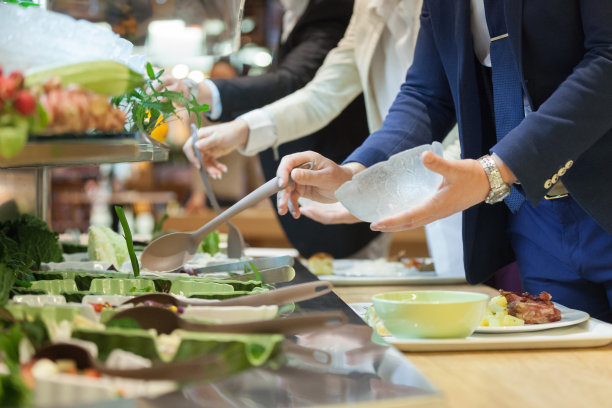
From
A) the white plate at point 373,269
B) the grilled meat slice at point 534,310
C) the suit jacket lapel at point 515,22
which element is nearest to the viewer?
the grilled meat slice at point 534,310

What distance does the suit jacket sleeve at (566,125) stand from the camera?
113 centimetres

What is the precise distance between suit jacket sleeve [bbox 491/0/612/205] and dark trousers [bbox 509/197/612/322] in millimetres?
249

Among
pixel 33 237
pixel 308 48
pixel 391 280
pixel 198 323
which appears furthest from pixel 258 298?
pixel 308 48

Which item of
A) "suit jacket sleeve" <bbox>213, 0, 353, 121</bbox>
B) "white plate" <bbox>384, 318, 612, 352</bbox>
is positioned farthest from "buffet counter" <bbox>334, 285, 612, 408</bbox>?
"suit jacket sleeve" <bbox>213, 0, 353, 121</bbox>

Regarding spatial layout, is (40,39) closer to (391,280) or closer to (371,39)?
(391,280)

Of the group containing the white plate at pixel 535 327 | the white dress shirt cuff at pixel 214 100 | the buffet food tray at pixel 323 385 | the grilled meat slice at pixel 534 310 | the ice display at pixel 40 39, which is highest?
the white dress shirt cuff at pixel 214 100

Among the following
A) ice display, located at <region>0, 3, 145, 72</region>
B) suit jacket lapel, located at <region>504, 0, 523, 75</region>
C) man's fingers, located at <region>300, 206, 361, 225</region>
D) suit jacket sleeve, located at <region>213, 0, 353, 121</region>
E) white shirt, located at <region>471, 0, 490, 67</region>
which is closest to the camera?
ice display, located at <region>0, 3, 145, 72</region>

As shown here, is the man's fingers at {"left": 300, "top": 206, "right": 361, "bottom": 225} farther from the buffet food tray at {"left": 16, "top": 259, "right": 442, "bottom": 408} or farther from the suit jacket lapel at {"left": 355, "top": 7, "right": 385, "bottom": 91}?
the buffet food tray at {"left": 16, "top": 259, "right": 442, "bottom": 408}

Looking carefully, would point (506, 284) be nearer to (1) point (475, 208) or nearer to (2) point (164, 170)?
(1) point (475, 208)

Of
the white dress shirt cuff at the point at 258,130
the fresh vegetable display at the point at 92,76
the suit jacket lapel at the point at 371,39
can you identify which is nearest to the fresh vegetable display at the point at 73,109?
the fresh vegetable display at the point at 92,76

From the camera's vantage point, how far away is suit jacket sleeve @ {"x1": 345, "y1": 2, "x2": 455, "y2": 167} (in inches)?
61.6

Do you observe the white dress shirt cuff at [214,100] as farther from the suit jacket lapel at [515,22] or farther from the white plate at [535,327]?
the white plate at [535,327]

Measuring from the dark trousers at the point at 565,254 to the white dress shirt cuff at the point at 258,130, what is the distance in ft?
2.94

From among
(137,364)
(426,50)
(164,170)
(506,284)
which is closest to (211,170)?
(426,50)
